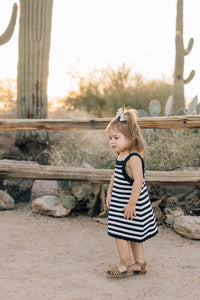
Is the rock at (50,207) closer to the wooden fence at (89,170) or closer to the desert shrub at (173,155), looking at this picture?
the wooden fence at (89,170)

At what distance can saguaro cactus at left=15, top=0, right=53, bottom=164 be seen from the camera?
6086 millimetres

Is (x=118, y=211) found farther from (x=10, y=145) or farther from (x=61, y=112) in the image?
(x=61, y=112)

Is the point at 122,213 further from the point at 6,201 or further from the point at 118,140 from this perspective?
the point at 6,201

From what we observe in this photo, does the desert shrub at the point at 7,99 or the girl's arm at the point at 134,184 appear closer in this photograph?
the girl's arm at the point at 134,184

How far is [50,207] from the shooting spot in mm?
4273

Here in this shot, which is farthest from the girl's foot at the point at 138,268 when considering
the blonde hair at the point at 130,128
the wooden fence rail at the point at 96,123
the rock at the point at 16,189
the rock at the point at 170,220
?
the rock at the point at 16,189

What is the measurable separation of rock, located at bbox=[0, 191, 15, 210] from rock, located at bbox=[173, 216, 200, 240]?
205 cm

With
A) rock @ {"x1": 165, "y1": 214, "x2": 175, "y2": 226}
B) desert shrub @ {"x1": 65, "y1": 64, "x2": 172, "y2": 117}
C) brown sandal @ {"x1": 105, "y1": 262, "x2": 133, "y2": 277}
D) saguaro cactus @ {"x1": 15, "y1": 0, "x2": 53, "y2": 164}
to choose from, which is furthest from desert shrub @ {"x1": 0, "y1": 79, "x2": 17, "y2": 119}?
brown sandal @ {"x1": 105, "y1": 262, "x2": 133, "y2": 277}

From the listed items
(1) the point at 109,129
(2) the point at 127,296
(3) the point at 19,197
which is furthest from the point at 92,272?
(3) the point at 19,197

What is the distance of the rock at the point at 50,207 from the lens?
167 inches

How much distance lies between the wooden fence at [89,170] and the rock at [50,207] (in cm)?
33

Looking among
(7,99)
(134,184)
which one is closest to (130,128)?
(134,184)

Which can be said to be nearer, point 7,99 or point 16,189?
point 16,189

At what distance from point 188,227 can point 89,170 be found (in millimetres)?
1189
